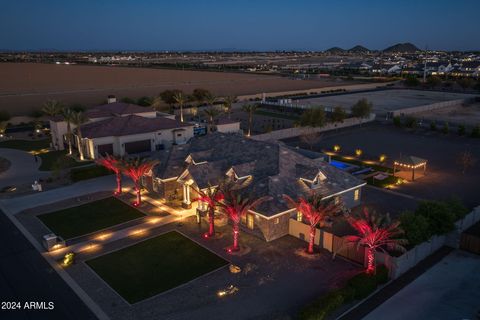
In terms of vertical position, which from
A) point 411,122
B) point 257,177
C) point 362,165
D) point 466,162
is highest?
point 257,177

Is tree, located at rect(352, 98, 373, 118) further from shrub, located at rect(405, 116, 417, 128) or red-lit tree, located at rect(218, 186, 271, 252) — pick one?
red-lit tree, located at rect(218, 186, 271, 252)

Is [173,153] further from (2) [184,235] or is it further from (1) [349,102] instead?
(1) [349,102]

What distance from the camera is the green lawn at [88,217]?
3136cm

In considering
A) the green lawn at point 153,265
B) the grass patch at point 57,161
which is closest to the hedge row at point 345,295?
the green lawn at point 153,265

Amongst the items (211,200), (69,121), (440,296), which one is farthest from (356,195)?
(69,121)

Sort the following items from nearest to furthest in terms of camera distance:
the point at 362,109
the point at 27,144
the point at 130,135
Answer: the point at 130,135 → the point at 27,144 → the point at 362,109

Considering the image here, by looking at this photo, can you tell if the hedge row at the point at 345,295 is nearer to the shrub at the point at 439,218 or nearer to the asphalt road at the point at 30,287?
the shrub at the point at 439,218

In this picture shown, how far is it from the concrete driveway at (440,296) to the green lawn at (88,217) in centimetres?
2128

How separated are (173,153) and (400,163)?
25.2 meters

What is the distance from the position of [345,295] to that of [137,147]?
37.7 m

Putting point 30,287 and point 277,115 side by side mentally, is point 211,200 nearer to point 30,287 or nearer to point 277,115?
point 30,287

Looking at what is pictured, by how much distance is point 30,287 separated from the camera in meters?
23.6

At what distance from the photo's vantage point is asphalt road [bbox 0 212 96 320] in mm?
21406

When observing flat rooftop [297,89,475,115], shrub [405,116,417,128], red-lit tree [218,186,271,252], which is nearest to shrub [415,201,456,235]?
red-lit tree [218,186,271,252]
